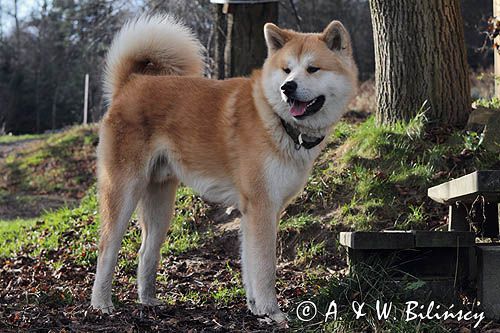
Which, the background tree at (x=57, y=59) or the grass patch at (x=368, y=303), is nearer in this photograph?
the grass patch at (x=368, y=303)

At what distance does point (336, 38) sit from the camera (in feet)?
13.2

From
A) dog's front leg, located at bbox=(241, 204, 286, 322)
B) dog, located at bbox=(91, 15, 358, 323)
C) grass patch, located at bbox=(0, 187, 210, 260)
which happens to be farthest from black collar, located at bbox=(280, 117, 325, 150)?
grass patch, located at bbox=(0, 187, 210, 260)

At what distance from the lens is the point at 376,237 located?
361 cm

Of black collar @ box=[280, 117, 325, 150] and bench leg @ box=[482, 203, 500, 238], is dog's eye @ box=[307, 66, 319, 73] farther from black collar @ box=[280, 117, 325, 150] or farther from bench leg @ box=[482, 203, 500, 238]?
bench leg @ box=[482, 203, 500, 238]

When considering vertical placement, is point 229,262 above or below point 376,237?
below

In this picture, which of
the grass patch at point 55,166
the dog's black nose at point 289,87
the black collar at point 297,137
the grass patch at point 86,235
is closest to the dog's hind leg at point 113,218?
the black collar at point 297,137

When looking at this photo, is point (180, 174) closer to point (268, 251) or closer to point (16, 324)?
point (268, 251)

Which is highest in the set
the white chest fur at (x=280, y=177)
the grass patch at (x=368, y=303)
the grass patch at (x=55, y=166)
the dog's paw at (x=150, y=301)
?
the white chest fur at (x=280, y=177)

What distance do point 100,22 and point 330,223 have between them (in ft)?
27.1

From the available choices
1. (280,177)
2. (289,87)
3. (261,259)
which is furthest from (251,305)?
(289,87)

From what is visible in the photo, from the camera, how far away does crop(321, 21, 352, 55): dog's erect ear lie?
3980 millimetres

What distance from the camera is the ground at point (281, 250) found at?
3.54 meters

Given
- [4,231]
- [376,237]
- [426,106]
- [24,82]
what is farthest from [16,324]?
[24,82]

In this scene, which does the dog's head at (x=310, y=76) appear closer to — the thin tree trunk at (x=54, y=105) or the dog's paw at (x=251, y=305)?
the dog's paw at (x=251, y=305)
